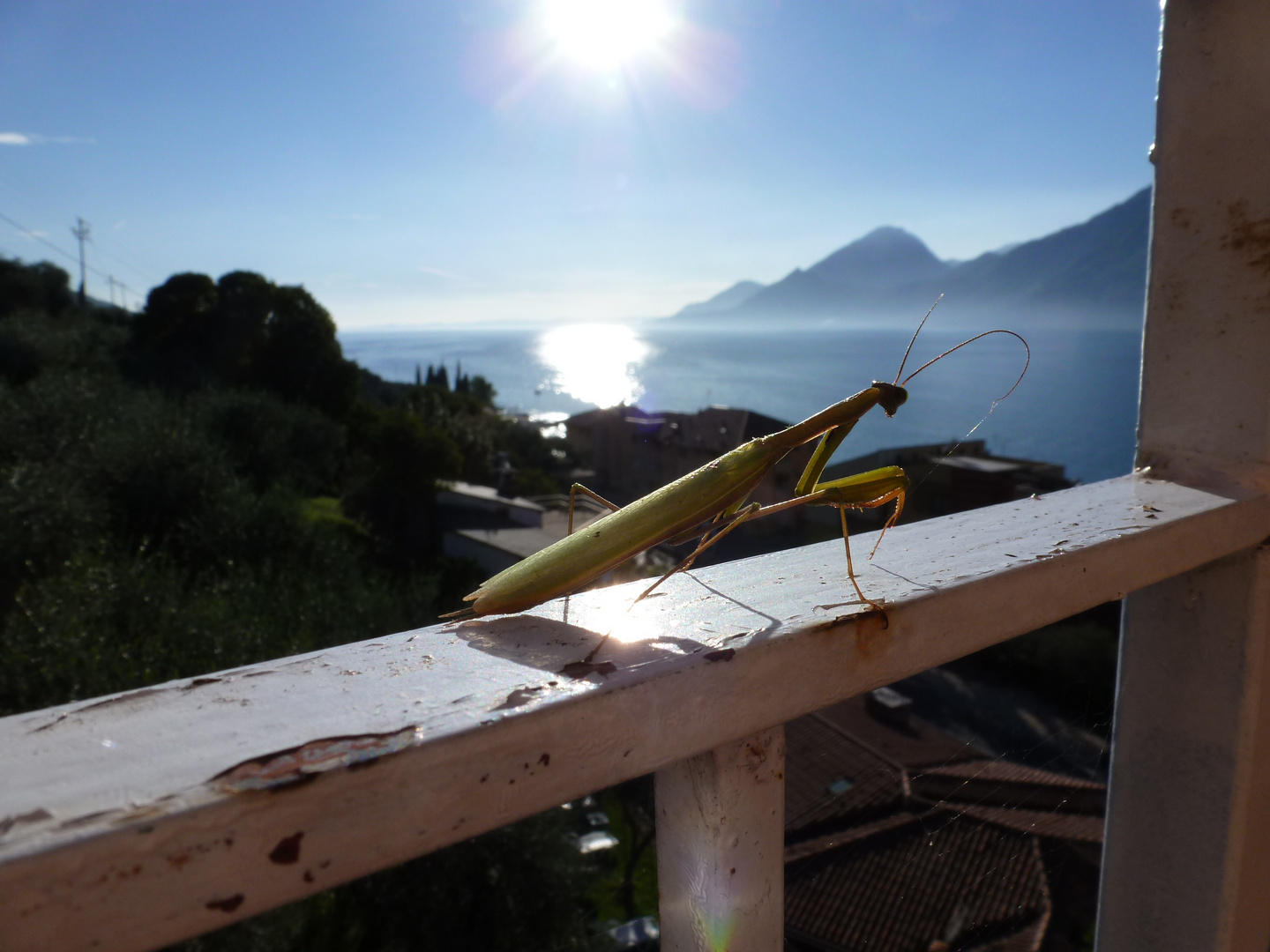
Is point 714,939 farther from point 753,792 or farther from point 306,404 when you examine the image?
point 306,404

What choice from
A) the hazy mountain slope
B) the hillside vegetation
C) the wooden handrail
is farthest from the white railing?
the hazy mountain slope

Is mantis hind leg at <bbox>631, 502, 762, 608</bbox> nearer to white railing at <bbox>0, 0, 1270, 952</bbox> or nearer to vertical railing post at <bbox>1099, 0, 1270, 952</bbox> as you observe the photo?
white railing at <bbox>0, 0, 1270, 952</bbox>

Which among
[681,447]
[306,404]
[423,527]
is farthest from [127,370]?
[681,447]

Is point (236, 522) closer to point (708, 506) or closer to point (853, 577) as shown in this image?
point (708, 506)

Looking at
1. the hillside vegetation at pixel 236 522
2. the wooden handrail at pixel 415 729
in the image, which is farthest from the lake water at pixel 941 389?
the hillside vegetation at pixel 236 522

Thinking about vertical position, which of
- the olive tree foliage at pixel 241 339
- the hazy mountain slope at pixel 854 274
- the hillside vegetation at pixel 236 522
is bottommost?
the hillside vegetation at pixel 236 522

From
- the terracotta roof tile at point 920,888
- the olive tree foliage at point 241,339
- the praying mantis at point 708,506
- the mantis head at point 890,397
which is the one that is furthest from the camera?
the olive tree foliage at point 241,339

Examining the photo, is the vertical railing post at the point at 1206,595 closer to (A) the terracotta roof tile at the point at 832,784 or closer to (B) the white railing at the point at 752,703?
(B) the white railing at the point at 752,703
